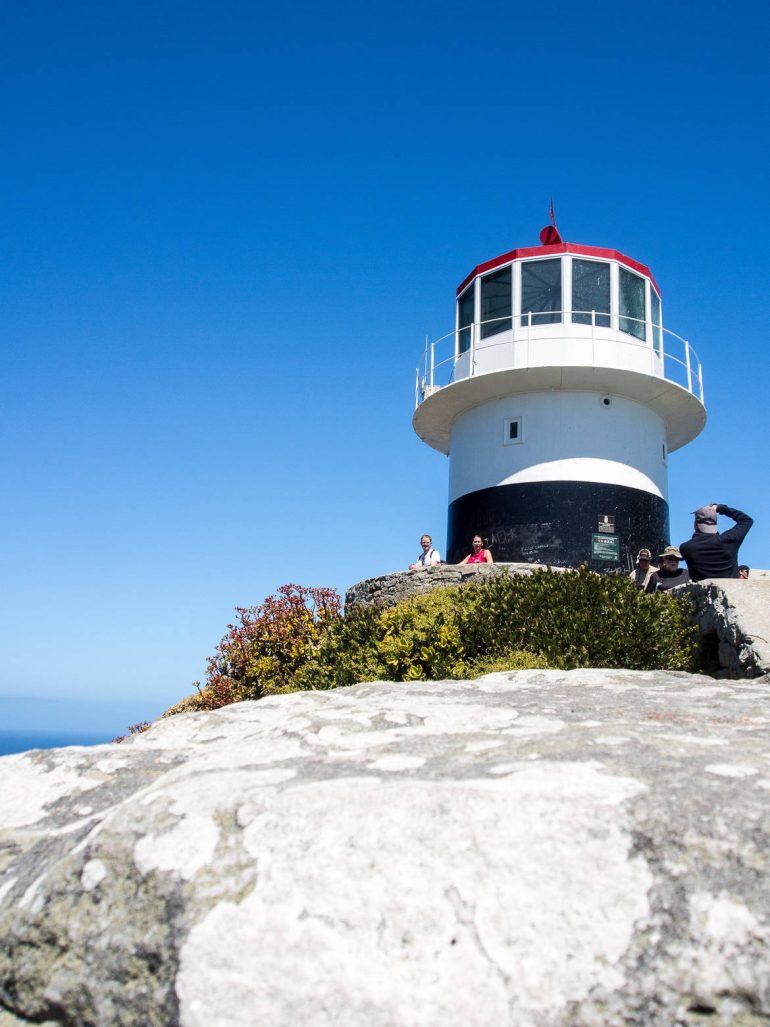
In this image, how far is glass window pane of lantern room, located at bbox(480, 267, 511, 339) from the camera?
19078 millimetres

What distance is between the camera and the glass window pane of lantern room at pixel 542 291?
18.6 m

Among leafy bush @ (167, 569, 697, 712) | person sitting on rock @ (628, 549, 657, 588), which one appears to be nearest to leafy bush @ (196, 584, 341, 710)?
leafy bush @ (167, 569, 697, 712)

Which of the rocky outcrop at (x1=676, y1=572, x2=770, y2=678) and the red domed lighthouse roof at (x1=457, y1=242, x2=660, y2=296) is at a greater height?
the red domed lighthouse roof at (x1=457, y1=242, x2=660, y2=296)

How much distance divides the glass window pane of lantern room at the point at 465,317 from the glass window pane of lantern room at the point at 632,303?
349 centimetres

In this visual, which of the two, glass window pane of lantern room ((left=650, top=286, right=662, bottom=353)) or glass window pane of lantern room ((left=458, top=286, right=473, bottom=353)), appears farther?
glass window pane of lantern room ((left=458, top=286, right=473, bottom=353))

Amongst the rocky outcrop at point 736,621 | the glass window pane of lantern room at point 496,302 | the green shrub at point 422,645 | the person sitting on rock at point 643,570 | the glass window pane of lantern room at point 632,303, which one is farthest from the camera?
the glass window pane of lantern room at point 496,302

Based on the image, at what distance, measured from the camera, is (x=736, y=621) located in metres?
8.21

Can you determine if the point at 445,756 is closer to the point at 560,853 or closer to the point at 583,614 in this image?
the point at 560,853

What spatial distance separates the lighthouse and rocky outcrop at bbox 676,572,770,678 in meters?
8.24

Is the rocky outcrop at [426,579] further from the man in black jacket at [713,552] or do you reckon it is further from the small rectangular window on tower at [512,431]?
the small rectangular window on tower at [512,431]

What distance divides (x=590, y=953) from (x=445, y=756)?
103 centimetres

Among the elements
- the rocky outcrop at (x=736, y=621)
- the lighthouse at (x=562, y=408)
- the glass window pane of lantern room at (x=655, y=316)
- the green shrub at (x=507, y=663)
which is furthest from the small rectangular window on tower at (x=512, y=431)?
the green shrub at (x=507, y=663)

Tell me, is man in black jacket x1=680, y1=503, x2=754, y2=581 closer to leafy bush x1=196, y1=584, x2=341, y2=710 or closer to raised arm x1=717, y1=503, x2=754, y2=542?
raised arm x1=717, y1=503, x2=754, y2=542

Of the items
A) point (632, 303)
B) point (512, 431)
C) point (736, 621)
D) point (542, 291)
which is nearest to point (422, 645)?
point (736, 621)
